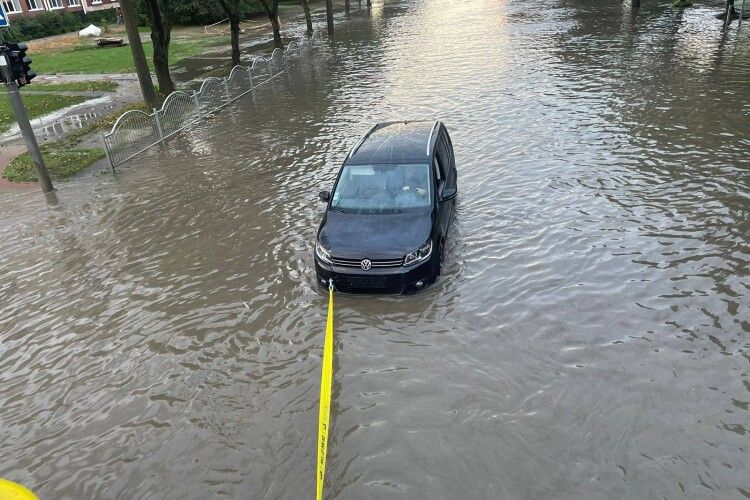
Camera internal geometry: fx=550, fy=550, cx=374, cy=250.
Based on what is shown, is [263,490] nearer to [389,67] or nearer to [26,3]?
[389,67]

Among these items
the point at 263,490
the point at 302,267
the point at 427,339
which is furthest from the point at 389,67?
the point at 263,490

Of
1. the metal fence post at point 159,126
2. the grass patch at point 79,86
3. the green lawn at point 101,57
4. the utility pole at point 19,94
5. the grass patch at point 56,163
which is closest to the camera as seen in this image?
the utility pole at point 19,94

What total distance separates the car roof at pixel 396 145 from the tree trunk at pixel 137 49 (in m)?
11.2

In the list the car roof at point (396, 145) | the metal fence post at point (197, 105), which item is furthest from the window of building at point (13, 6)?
the car roof at point (396, 145)

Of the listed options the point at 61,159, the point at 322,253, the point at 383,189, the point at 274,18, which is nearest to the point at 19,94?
the point at 61,159

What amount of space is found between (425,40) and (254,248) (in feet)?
83.5

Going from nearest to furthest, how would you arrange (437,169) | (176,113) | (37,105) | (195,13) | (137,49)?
1. (437,169)
2. (176,113)
3. (137,49)
4. (37,105)
5. (195,13)

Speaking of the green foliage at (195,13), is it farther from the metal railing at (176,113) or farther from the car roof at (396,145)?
the car roof at (396,145)

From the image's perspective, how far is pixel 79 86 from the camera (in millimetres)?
24094

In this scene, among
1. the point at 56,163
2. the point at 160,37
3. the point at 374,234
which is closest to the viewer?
the point at 374,234

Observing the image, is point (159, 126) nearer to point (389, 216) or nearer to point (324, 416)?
point (389, 216)

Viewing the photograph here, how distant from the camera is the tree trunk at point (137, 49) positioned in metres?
17.3

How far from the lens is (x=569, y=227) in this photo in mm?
9859

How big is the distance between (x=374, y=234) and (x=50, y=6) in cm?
5374
